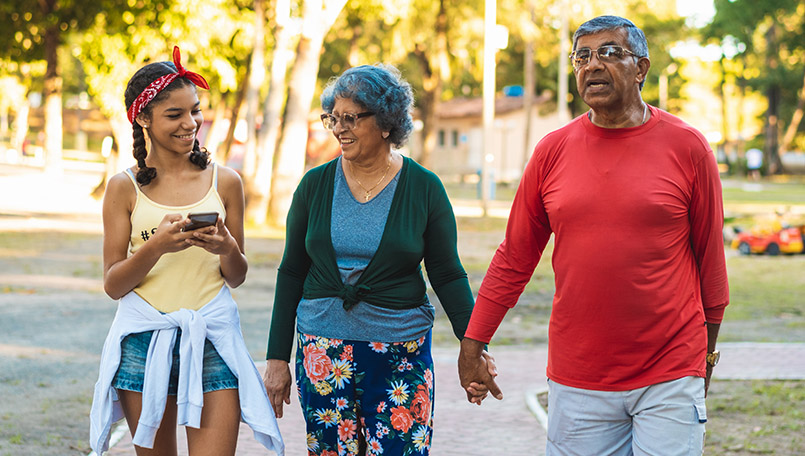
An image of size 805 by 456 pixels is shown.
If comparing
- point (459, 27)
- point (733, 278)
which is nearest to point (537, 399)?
point (733, 278)

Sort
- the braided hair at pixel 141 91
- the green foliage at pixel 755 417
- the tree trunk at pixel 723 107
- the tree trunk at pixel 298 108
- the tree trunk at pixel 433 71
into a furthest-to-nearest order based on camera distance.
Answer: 1. the tree trunk at pixel 723 107
2. the tree trunk at pixel 433 71
3. the tree trunk at pixel 298 108
4. the green foliage at pixel 755 417
5. the braided hair at pixel 141 91

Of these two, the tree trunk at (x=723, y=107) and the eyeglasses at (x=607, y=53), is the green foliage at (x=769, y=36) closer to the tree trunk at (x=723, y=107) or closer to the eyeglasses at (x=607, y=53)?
the tree trunk at (x=723, y=107)

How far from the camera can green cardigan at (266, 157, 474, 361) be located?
373cm

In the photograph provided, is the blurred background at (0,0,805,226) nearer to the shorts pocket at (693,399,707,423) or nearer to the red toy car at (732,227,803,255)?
the shorts pocket at (693,399,707,423)

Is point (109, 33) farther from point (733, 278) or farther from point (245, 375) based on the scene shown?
point (245, 375)

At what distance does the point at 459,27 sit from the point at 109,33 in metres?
13.8

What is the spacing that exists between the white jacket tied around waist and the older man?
1083mm

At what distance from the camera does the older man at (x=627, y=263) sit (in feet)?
10.9

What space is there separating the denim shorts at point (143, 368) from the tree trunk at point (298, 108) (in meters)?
17.5

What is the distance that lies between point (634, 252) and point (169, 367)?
5.31ft

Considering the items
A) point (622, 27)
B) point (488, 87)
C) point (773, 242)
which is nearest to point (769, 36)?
point (488, 87)

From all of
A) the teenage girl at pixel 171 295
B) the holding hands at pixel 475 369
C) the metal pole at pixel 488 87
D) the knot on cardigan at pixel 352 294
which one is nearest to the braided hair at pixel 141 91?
the teenage girl at pixel 171 295

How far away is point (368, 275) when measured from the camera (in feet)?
12.2

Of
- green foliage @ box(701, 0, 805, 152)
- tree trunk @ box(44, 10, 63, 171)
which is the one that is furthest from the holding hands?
green foliage @ box(701, 0, 805, 152)
